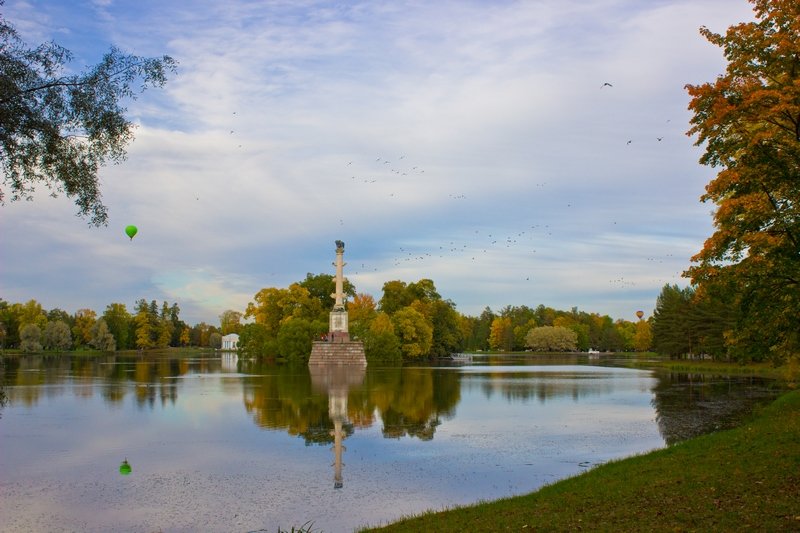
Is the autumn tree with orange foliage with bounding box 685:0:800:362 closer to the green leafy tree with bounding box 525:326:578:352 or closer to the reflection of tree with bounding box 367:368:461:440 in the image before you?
the reflection of tree with bounding box 367:368:461:440

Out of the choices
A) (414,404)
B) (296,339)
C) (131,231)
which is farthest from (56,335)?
(414,404)

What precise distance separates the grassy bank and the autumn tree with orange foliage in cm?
271

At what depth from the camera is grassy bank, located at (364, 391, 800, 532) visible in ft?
29.2

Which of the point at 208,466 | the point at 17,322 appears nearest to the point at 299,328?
the point at 17,322

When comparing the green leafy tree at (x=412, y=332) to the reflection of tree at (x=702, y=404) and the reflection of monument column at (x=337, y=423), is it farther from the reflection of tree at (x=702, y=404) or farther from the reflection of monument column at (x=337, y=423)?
the reflection of monument column at (x=337, y=423)

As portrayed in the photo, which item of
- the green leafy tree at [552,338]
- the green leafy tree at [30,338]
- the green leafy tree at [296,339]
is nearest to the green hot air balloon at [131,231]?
the green leafy tree at [296,339]

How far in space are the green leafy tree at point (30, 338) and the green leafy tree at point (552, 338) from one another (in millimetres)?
103300

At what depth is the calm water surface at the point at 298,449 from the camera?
515 inches

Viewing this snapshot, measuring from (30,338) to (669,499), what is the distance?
391ft

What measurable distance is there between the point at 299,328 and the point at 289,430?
64054 millimetres

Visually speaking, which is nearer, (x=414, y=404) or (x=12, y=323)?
(x=414, y=404)

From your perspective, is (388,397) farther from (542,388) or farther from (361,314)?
(361,314)

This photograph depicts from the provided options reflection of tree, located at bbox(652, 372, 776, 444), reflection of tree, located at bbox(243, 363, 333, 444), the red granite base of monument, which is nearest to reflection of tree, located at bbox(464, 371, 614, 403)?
reflection of tree, located at bbox(652, 372, 776, 444)

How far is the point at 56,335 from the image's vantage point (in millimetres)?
115812
